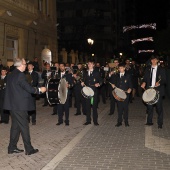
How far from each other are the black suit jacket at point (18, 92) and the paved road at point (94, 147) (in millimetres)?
1096

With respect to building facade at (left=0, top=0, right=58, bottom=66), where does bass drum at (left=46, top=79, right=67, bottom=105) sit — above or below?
below

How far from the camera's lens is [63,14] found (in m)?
68.8

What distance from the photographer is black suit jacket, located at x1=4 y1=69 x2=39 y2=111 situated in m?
6.81

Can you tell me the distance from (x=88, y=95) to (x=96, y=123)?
3.20ft

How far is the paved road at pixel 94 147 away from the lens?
6.37 metres

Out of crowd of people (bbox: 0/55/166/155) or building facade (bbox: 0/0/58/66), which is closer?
crowd of people (bbox: 0/55/166/155)

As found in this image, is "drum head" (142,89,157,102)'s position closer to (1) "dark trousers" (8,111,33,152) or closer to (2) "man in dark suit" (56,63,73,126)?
(2) "man in dark suit" (56,63,73,126)

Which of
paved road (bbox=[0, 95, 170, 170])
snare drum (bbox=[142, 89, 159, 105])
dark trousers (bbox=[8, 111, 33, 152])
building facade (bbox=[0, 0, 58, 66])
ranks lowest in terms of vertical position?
paved road (bbox=[0, 95, 170, 170])

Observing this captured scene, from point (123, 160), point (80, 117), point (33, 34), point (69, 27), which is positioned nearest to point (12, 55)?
point (33, 34)

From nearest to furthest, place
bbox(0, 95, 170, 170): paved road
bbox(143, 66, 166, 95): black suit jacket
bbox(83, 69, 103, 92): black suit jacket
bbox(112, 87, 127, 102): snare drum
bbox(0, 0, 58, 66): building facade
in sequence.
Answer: bbox(0, 95, 170, 170): paved road, bbox(143, 66, 166, 95): black suit jacket, bbox(112, 87, 127, 102): snare drum, bbox(83, 69, 103, 92): black suit jacket, bbox(0, 0, 58, 66): building facade

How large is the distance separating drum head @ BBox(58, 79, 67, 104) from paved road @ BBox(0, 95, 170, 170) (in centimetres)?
95

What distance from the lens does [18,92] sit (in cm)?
691

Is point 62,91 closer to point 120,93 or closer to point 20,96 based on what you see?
point 120,93

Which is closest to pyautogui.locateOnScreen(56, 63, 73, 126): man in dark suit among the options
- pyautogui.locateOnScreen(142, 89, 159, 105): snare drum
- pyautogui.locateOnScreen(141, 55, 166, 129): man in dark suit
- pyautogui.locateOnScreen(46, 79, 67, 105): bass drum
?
pyautogui.locateOnScreen(46, 79, 67, 105): bass drum
